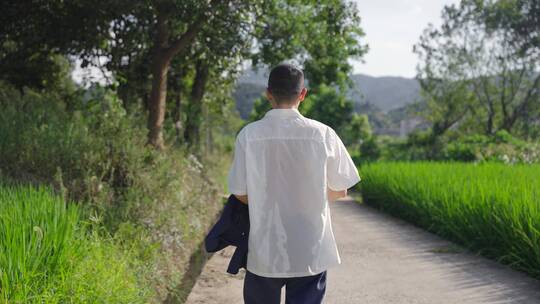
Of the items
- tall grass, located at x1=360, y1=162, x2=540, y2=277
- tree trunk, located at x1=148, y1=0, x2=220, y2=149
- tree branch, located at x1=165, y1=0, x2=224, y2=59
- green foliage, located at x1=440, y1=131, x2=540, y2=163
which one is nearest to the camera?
tall grass, located at x1=360, y1=162, x2=540, y2=277

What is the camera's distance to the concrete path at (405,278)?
14.5ft

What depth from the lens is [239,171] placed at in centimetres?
256

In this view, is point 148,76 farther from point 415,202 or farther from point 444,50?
point 444,50

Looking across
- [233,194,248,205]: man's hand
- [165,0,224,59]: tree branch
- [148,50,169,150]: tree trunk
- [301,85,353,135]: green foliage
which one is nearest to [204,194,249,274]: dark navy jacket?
[233,194,248,205]: man's hand

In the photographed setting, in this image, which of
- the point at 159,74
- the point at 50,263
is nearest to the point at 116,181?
the point at 159,74

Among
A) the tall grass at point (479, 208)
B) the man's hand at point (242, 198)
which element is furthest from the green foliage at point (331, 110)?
the man's hand at point (242, 198)

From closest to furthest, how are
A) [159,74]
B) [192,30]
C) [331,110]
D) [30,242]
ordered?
[30,242] < [192,30] < [159,74] < [331,110]

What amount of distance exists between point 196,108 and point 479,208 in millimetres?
8209

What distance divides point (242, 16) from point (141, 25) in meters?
2.14

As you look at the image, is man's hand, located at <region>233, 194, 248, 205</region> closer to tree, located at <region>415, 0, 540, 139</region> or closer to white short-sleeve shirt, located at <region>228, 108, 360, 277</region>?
white short-sleeve shirt, located at <region>228, 108, 360, 277</region>

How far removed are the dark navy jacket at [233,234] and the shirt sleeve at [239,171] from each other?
12 centimetres

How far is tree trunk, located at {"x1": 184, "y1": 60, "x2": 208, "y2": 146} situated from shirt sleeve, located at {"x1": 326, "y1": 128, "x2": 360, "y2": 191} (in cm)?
1070

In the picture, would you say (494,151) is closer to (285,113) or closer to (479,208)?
(479,208)

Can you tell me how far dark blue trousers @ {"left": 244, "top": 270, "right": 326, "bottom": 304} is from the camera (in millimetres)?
2564
